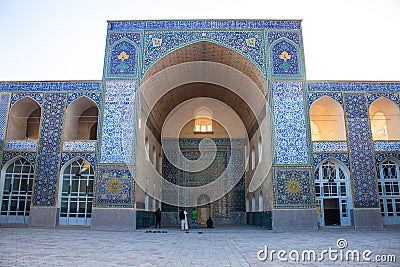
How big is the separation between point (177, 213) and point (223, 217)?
1988 millimetres

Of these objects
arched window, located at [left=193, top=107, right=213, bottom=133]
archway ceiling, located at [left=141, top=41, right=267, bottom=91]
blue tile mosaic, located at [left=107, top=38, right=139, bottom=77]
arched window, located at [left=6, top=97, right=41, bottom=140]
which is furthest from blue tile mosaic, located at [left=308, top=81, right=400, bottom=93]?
arched window, located at [left=6, top=97, right=41, bottom=140]

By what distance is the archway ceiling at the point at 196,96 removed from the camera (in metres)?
14.2

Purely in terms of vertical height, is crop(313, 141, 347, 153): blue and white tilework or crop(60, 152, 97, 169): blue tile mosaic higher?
crop(313, 141, 347, 153): blue and white tilework

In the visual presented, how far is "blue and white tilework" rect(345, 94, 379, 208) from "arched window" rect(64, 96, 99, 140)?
847 cm

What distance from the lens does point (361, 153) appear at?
11.1m

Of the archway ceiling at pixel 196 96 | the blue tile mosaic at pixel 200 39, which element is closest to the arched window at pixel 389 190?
the archway ceiling at pixel 196 96

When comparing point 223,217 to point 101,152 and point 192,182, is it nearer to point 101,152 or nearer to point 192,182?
point 192,182

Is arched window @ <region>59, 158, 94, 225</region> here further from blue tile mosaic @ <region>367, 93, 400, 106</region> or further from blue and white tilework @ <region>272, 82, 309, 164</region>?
blue tile mosaic @ <region>367, 93, 400, 106</region>

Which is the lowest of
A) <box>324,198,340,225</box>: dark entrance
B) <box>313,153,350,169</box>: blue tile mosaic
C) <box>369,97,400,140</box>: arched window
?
<box>324,198,340,225</box>: dark entrance

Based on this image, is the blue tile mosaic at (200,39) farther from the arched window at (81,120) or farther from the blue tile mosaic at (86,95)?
the arched window at (81,120)

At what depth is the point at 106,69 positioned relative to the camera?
1158 centimetres

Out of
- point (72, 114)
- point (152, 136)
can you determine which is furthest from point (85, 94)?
point (152, 136)

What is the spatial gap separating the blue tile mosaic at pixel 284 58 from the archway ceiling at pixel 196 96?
267 cm

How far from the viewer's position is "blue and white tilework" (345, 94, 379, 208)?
10.8 metres
